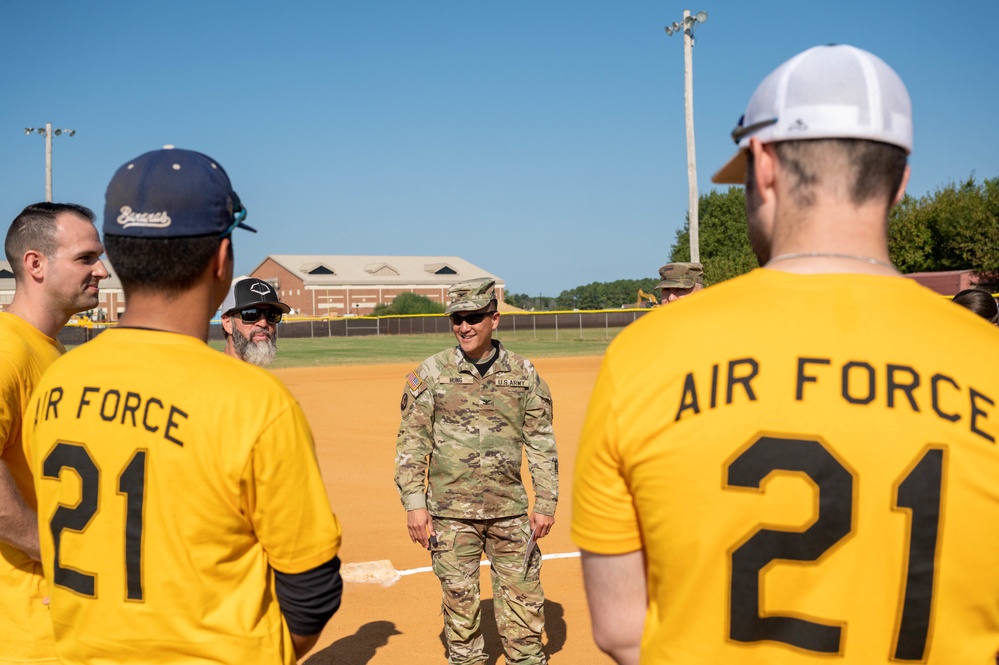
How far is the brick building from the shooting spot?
8850 cm

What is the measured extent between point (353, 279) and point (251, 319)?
A: 86681mm

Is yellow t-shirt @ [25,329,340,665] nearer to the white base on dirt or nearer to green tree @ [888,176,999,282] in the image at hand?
the white base on dirt

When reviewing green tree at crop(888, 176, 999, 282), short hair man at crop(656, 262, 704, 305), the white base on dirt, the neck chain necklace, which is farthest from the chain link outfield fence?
the neck chain necklace

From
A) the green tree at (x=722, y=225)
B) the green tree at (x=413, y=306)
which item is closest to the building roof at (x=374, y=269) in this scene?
the green tree at (x=413, y=306)

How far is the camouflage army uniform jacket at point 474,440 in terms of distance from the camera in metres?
5.59

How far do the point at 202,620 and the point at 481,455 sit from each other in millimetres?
3643

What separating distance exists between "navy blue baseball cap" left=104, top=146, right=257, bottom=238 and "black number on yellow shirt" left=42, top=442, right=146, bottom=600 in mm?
551

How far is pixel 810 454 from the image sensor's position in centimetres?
158

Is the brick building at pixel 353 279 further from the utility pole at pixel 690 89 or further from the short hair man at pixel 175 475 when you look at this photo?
the short hair man at pixel 175 475

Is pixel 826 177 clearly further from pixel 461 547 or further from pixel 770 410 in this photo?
pixel 461 547

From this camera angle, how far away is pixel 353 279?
298 ft

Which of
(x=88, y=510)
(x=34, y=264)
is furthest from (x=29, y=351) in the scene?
(x=88, y=510)

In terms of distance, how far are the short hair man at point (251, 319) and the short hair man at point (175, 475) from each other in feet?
11.0

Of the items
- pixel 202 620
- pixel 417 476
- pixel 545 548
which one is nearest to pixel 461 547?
pixel 417 476
